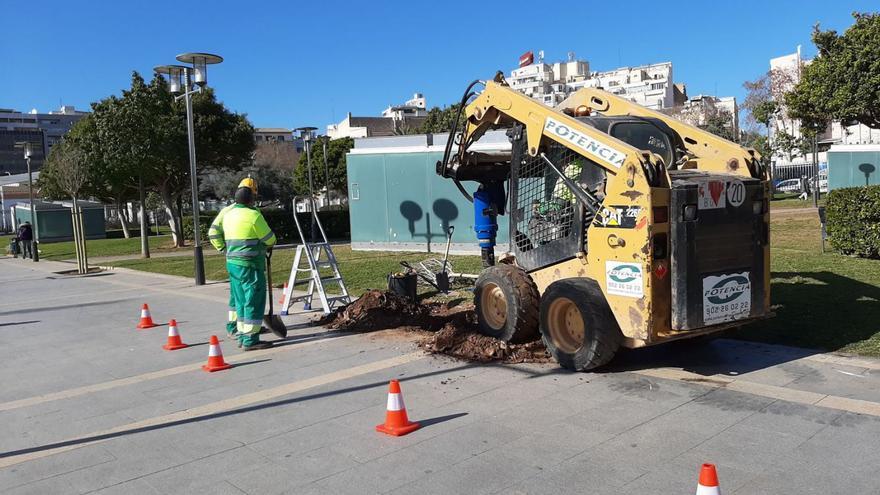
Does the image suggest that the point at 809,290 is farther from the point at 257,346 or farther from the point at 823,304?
the point at 257,346

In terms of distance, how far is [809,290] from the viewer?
30.4 feet

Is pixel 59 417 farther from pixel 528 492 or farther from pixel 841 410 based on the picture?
pixel 841 410

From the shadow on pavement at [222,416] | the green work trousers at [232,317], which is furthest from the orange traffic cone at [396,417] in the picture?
the green work trousers at [232,317]

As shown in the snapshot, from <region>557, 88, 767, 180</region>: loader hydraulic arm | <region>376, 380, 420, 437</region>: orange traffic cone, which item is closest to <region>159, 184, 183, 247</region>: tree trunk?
<region>557, 88, 767, 180</region>: loader hydraulic arm

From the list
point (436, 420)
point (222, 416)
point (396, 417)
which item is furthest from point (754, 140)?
point (222, 416)

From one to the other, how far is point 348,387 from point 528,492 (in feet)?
9.14

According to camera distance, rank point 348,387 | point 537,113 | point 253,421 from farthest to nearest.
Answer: point 537,113 < point 348,387 < point 253,421

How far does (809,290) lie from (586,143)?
5.04 meters

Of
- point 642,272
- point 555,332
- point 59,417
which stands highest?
point 642,272

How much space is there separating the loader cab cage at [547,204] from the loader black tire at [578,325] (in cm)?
39

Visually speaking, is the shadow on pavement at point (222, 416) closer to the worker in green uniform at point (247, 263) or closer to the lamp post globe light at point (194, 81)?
the worker in green uniform at point (247, 263)

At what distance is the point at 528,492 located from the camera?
395cm

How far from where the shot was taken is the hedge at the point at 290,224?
2889 centimetres

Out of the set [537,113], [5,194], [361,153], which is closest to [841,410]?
[537,113]
